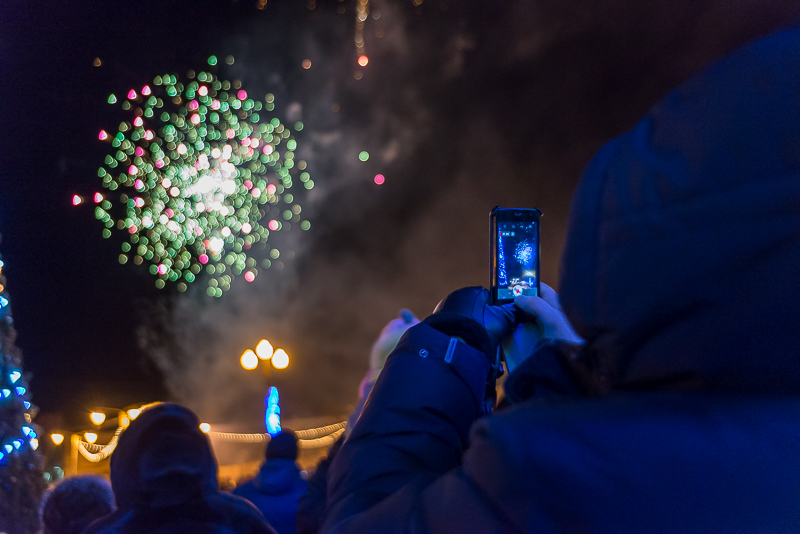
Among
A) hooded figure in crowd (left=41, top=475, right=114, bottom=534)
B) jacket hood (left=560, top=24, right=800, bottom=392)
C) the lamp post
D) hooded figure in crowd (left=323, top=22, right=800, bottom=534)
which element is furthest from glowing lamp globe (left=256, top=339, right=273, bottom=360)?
jacket hood (left=560, top=24, right=800, bottom=392)

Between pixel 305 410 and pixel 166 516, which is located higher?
pixel 166 516

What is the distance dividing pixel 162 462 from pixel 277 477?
1277 millimetres

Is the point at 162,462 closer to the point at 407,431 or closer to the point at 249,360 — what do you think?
the point at 407,431

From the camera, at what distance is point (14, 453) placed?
2961 mm

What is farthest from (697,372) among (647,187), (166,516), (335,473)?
(166,516)

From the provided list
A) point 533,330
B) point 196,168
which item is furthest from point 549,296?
point 196,168

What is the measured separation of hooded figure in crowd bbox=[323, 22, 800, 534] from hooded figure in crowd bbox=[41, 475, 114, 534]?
70.5 inches

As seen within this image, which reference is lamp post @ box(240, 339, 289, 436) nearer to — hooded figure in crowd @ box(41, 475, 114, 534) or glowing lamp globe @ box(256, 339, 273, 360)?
glowing lamp globe @ box(256, 339, 273, 360)

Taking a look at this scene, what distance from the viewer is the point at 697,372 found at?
1.30ft

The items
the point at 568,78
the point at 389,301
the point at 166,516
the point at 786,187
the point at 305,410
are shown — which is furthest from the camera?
the point at 305,410

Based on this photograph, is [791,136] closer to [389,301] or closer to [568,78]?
[568,78]

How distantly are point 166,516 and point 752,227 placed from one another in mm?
1463

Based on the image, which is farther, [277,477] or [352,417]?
[277,477]

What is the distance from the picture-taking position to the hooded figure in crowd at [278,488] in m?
2.26
